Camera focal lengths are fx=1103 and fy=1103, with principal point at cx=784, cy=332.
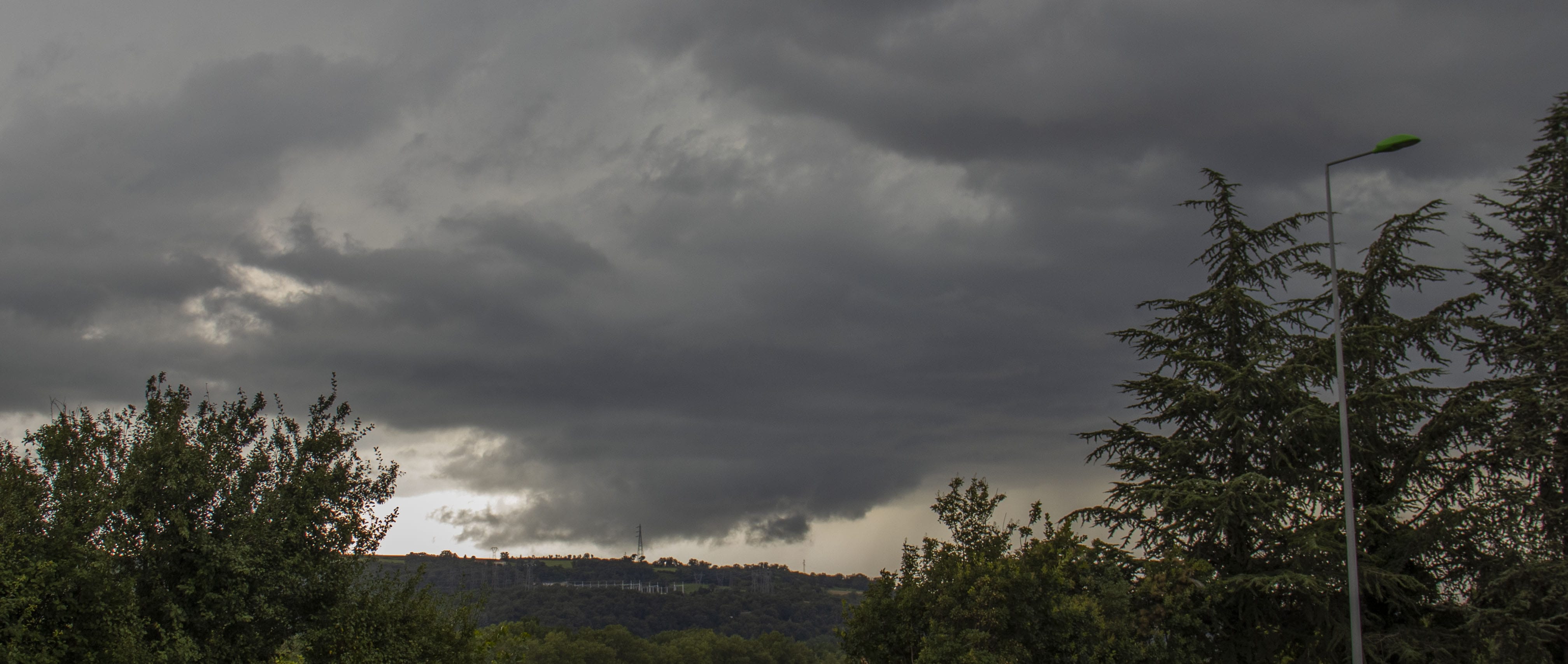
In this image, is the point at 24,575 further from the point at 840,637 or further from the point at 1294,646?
the point at 1294,646

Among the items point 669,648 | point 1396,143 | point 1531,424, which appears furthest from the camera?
point 669,648

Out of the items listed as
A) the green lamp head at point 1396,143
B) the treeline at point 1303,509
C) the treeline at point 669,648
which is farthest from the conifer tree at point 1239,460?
the treeline at point 669,648

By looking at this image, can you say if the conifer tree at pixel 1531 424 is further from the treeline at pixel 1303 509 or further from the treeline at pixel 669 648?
the treeline at pixel 669 648

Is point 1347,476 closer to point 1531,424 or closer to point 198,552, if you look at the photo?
point 1531,424

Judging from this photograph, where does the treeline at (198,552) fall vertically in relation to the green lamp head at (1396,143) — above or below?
below

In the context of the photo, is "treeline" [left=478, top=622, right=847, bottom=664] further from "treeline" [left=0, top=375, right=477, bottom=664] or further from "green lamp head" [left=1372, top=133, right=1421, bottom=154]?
"green lamp head" [left=1372, top=133, right=1421, bottom=154]

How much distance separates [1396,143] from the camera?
21172 millimetres

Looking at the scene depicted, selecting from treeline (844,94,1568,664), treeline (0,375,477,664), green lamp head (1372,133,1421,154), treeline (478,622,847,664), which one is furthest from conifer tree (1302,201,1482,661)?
treeline (478,622,847,664)

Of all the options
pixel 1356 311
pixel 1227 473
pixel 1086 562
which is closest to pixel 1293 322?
pixel 1356 311

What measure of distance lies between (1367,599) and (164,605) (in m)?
34.8

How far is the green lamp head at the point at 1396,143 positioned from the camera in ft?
68.3

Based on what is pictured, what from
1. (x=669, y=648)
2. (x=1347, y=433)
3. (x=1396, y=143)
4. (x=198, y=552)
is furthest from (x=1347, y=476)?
(x=669, y=648)

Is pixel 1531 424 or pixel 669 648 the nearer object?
pixel 1531 424

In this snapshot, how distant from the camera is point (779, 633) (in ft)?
596
